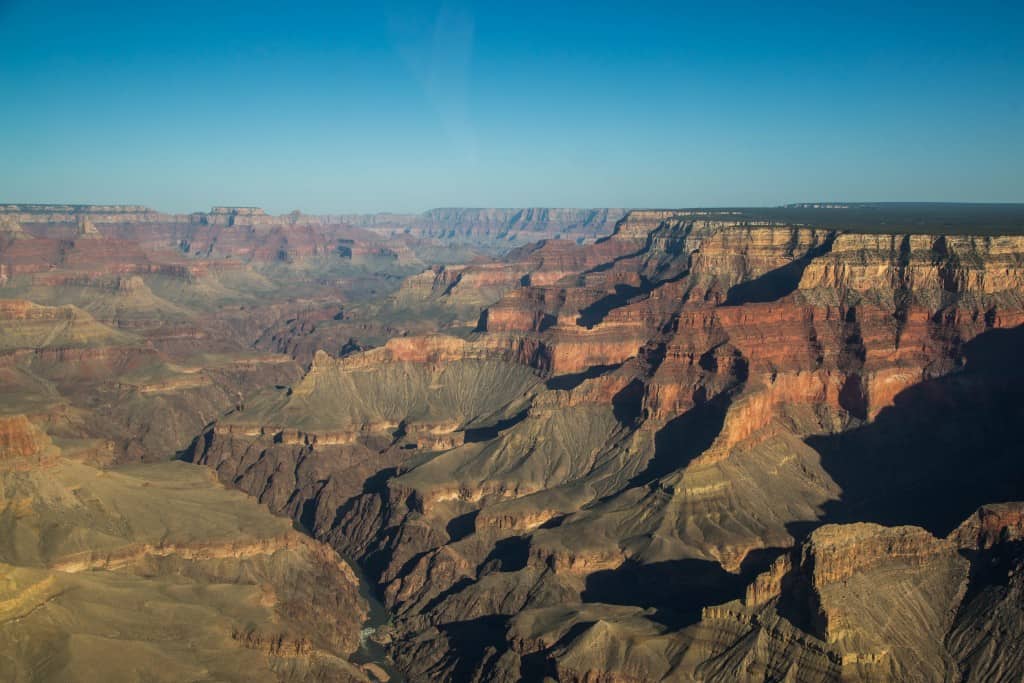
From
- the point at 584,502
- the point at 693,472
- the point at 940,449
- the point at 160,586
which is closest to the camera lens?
the point at 160,586

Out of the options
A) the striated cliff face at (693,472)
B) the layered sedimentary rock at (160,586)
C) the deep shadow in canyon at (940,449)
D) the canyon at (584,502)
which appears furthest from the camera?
the deep shadow in canyon at (940,449)

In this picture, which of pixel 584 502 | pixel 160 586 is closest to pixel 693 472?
pixel 584 502

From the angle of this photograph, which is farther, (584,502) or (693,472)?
(584,502)

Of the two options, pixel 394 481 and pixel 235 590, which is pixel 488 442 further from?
pixel 235 590

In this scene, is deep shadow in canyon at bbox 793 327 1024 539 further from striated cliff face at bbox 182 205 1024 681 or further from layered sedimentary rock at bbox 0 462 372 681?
layered sedimentary rock at bbox 0 462 372 681

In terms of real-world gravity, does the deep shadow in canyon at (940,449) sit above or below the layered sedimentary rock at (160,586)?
above

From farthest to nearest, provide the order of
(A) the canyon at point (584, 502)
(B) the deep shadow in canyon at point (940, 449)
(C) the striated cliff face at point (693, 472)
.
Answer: (B) the deep shadow in canyon at point (940, 449) → (A) the canyon at point (584, 502) → (C) the striated cliff face at point (693, 472)

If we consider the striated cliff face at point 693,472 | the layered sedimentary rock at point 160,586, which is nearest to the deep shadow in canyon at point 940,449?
the striated cliff face at point 693,472

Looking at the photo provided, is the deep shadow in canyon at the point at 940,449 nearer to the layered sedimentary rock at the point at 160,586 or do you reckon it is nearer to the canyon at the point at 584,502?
the canyon at the point at 584,502

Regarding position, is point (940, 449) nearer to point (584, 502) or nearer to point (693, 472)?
point (693, 472)
